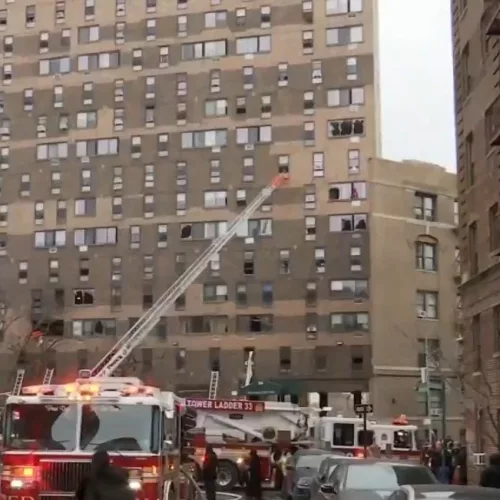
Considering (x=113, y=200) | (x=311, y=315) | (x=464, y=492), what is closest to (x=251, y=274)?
(x=311, y=315)

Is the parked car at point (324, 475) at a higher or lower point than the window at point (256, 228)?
lower

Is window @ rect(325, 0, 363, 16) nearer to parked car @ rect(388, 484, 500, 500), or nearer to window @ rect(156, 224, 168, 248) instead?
window @ rect(156, 224, 168, 248)

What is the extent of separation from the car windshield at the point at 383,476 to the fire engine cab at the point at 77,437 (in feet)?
9.55

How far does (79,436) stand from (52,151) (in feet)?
176

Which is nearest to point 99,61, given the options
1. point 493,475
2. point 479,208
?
point 479,208

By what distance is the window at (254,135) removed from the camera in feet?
208

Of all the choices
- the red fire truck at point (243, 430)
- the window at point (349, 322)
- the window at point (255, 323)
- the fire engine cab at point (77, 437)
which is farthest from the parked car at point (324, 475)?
the window at point (255, 323)

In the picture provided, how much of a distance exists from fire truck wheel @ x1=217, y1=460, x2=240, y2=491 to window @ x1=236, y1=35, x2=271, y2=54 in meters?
37.8

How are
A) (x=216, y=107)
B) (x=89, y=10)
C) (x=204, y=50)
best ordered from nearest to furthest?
(x=216, y=107) → (x=204, y=50) → (x=89, y=10)

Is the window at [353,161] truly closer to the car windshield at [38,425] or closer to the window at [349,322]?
the window at [349,322]

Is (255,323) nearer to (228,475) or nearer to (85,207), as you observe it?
(85,207)

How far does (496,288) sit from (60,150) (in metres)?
45.4

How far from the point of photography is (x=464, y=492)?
397 inches

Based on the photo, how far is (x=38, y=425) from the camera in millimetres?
15273
